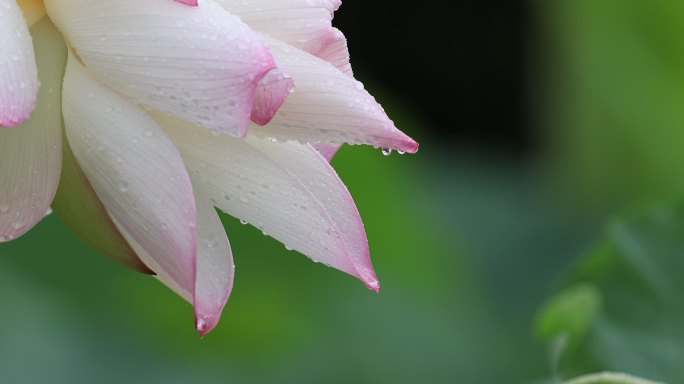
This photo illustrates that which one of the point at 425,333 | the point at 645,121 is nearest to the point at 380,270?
the point at 425,333

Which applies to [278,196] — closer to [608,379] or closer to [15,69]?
[15,69]

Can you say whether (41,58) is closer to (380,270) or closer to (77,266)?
(77,266)

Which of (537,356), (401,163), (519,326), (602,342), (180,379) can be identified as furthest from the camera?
(401,163)

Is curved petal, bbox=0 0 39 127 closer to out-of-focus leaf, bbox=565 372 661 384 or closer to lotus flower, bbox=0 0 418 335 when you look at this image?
lotus flower, bbox=0 0 418 335

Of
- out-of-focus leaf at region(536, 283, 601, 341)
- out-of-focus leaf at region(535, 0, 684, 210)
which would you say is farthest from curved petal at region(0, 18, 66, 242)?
out-of-focus leaf at region(535, 0, 684, 210)

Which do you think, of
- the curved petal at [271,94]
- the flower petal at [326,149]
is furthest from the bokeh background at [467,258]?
the curved petal at [271,94]

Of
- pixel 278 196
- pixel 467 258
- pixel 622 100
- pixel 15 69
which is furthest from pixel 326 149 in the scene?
pixel 622 100
